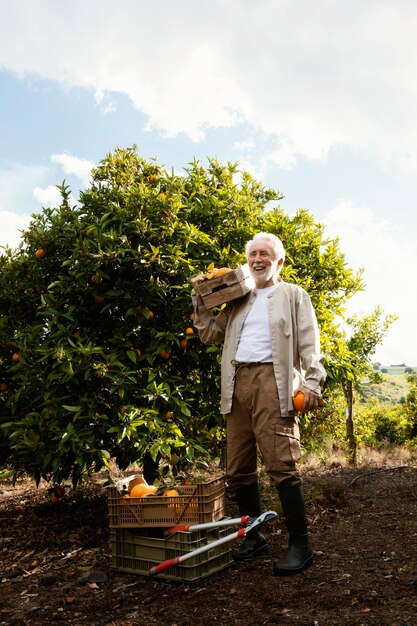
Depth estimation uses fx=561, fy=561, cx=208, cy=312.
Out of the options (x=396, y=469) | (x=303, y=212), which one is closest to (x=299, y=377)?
(x=303, y=212)

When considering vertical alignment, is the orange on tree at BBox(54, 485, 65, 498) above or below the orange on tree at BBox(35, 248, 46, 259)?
below

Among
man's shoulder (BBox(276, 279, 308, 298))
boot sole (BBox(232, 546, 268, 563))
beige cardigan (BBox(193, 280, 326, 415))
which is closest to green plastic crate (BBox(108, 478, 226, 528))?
boot sole (BBox(232, 546, 268, 563))

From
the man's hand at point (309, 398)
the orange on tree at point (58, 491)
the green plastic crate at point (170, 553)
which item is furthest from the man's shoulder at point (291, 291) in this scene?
the orange on tree at point (58, 491)

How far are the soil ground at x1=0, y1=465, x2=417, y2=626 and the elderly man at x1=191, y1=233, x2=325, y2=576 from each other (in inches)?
11.2

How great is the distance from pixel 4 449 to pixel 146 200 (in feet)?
8.81

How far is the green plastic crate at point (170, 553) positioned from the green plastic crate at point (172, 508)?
10cm

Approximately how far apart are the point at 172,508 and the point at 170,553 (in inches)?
11.1

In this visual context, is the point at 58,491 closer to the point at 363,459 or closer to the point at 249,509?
the point at 249,509

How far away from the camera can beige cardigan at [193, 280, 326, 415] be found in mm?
3553

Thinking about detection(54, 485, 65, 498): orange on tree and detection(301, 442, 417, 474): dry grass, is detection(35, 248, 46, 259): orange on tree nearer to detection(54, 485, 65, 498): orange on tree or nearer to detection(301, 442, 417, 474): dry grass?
detection(54, 485, 65, 498): orange on tree

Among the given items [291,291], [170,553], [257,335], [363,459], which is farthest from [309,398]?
[363,459]

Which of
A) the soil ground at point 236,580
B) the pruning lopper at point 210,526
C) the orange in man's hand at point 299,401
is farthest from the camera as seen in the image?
the orange in man's hand at point 299,401

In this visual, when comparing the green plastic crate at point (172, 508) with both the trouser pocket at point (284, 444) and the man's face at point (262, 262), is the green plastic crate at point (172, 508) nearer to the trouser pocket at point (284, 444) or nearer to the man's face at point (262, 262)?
the trouser pocket at point (284, 444)

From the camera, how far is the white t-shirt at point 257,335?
368cm
